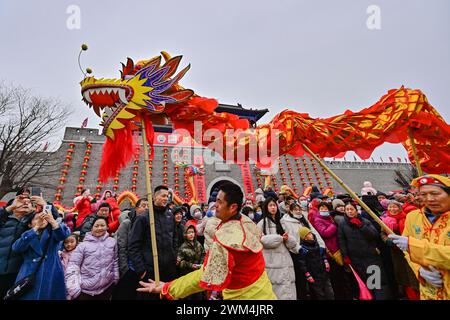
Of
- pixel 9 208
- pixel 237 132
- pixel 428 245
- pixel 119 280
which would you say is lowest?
pixel 119 280

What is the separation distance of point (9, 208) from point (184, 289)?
220 centimetres

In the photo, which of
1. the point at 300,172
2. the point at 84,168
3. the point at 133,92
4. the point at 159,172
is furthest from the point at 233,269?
the point at 300,172

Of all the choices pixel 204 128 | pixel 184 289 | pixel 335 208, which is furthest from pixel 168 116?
pixel 335 208

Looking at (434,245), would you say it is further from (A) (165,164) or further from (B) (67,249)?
(A) (165,164)

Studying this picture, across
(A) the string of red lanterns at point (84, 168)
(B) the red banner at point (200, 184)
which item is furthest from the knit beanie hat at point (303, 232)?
(A) the string of red lanterns at point (84, 168)

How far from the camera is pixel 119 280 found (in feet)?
9.42

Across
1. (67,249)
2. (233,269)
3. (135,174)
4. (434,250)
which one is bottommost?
(67,249)

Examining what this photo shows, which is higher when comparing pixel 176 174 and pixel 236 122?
pixel 176 174

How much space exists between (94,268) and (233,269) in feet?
6.38

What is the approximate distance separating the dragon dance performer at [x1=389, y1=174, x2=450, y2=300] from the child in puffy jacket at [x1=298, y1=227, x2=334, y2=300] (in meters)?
1.31

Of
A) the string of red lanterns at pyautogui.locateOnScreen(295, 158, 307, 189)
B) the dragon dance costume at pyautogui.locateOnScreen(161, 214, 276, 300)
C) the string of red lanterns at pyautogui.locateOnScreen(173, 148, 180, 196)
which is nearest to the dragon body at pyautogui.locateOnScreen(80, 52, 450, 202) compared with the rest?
the dragon dance costume at pyautogui.locateOnScreen(161, 214, 276, 300)

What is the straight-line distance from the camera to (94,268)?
2793mm
